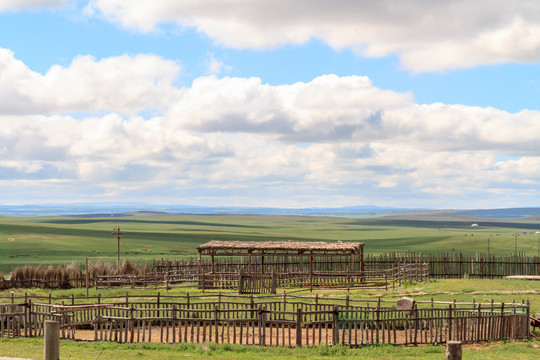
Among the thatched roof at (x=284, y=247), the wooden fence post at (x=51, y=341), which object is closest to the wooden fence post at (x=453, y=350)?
the wooden fence post at (x=51, y=341)

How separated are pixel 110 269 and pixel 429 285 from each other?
21993 millimetres

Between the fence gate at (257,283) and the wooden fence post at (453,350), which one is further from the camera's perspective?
the fence gate at (257,283)

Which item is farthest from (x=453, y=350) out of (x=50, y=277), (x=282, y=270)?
(x=50, y=277)

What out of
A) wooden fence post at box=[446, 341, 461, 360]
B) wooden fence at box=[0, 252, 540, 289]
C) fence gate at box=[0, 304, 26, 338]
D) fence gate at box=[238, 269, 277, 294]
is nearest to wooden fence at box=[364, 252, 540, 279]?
wooden fence at box=[0, 252, 540, 289]

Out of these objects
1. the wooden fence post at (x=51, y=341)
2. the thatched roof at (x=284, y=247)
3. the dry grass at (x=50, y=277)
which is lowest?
the dry grass at (x=50, y=277)

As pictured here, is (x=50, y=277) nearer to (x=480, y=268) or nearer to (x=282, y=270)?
(x=282, y=270)

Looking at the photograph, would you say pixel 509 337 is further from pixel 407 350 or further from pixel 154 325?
pixel 154 325

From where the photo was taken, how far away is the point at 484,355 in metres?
18.5

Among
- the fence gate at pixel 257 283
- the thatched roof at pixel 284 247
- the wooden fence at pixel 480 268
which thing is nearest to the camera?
the fence gate at pixel 257 283

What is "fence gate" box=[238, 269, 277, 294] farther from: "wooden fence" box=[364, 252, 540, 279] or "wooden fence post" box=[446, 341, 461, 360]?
"wooden fence post" box=[446, 341, 461, 360]

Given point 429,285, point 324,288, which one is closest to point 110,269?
point 324,288

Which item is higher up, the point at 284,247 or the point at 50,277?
the point at 284,247

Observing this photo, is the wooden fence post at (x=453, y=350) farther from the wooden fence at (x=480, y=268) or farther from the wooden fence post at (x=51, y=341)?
the wooden fence at (x=480, y=268)

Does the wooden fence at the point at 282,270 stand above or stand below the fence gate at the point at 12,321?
below
